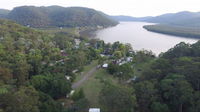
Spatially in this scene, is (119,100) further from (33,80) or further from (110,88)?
(33,80)

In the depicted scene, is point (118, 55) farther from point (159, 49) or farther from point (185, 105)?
point (159, 49)

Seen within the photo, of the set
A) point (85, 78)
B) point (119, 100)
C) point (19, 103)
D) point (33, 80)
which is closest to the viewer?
point (19, 103)

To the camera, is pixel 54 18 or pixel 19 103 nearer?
pixel 19 103

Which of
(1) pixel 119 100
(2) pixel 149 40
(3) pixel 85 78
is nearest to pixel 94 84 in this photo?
(3) pixel 85 78

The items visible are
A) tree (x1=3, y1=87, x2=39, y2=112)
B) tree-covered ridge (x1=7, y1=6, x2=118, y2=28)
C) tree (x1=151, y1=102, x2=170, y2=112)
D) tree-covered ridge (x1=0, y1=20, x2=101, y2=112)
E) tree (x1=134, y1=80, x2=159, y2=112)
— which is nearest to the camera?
tree (x1=3, y1=87, x2=39, y2=112)

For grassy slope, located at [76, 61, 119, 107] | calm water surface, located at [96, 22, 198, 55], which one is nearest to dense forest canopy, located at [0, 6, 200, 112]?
grassy slope, located at [76, 61, 119, 107]

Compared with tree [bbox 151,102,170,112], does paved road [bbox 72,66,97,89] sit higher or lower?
lower

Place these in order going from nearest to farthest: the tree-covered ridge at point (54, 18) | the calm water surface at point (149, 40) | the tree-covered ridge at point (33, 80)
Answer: the tree-covered ridge at point (33, 80) < the calm water surface at point (149, 40) < the tree-covered ridge at point (54, 18)

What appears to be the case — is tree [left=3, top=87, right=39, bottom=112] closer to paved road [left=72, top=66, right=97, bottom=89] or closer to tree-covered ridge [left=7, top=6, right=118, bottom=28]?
paved road [left=72, top=66, right=97, bottom=89]

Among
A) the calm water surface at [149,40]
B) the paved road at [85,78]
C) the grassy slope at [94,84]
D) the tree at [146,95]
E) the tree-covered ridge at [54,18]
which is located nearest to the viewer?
the tree at [146,95]

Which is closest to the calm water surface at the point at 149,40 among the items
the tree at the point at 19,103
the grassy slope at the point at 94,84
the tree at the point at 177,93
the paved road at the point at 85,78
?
the paved road at the point at 85,78

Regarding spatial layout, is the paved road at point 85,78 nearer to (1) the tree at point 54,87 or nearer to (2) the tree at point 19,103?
(1) the tree at point 54,87

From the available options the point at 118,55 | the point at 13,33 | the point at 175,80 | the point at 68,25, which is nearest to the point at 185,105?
the point at 175,80
